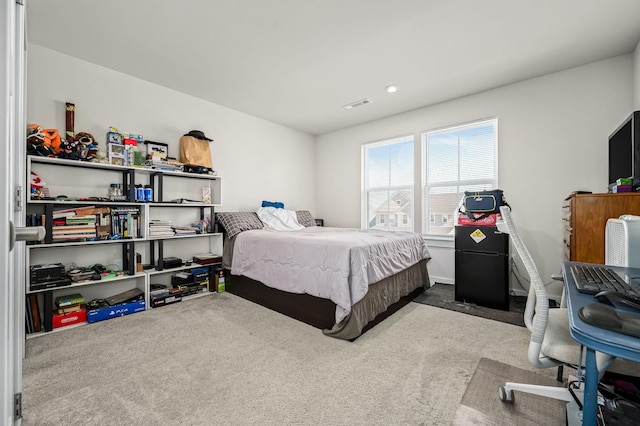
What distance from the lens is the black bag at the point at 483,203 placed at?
2.99 m

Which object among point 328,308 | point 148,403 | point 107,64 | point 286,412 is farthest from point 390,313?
point 107,64

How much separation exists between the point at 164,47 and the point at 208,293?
2839 mm

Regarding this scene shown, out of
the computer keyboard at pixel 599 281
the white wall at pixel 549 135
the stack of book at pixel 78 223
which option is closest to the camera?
the computer keyboard at pixel 599 281

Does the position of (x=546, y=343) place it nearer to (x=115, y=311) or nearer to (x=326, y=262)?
(x=326, y=262)

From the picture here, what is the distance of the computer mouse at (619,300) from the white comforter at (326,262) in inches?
58.6

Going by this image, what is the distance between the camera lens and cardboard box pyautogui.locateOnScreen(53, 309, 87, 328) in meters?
2.46

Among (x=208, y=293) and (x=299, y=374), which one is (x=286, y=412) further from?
(x=208, y=293)

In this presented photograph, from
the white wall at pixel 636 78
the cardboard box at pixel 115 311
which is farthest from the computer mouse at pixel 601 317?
the cardboard box at pixel 115 311

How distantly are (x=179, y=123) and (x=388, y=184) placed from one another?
130 inches

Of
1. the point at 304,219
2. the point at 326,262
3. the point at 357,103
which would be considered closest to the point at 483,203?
the point at 326,262

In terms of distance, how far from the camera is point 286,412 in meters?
1.45

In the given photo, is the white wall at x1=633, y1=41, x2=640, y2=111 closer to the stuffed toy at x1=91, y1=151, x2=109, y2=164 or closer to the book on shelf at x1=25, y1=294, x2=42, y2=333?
the stuffed toy at x1=91, y1=151, x2=109, y2=164

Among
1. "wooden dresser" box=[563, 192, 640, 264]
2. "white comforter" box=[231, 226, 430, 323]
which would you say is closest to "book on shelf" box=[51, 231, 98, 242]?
"white comforter" box=[231, 226, 430, 323]

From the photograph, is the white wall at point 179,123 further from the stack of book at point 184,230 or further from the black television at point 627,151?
the black television at point 627,151
